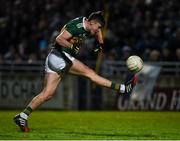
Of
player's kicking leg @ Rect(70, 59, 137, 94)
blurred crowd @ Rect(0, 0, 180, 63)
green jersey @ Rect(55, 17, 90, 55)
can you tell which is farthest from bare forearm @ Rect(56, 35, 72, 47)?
blurred crowd @ Rect(0, 0, 180, 63)

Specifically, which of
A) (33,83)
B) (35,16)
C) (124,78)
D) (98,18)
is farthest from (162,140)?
(35,16)

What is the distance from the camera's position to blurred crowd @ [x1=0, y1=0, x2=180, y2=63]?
24328 mm

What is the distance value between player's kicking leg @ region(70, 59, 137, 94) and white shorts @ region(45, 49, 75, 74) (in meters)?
0.12

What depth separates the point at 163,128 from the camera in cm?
1541

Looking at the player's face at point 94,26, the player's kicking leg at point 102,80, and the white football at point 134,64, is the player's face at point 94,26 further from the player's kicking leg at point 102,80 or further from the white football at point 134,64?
the white football at point 134,64

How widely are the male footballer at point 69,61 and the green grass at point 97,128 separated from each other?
0.61 m

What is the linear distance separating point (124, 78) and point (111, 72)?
51 centimetres

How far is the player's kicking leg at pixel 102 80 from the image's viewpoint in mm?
13747

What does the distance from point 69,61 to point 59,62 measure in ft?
0.69

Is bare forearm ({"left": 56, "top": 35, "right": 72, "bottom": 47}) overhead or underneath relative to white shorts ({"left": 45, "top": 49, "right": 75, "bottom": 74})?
overhead

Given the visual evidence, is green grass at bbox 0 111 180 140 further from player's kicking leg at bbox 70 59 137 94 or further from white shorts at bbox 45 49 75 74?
white shorts at bbox 45 49 75 74

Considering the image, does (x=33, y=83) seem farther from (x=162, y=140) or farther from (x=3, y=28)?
(x=162, y=140)

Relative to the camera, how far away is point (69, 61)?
46.8 ft

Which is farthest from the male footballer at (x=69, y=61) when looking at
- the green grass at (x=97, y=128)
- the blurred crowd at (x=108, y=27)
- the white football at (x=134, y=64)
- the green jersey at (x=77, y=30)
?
the blurred crowd at (x=108, y=27)
